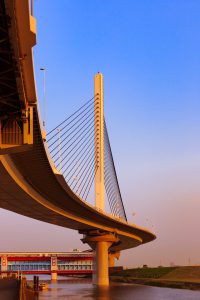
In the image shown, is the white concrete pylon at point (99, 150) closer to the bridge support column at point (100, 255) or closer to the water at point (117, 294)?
the water at point (117, 294)

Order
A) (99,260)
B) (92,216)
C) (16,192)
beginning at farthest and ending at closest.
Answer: (99,260) → (92,216) → (16,192)

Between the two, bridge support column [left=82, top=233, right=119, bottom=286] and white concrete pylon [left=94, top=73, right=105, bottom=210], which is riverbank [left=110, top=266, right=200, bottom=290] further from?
white concrete pylon [left=94, top=73, right=105, bottom=210]

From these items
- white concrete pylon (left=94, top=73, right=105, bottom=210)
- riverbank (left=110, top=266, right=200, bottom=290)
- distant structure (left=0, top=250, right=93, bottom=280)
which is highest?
Answer: white concrete pylon (left=94, top=73, right=105, bottom=210)

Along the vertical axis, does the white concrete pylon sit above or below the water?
above

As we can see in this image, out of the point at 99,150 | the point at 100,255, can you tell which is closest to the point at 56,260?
the point at 100,255

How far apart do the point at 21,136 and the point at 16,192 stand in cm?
1950

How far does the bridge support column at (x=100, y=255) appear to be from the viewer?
76500 mm

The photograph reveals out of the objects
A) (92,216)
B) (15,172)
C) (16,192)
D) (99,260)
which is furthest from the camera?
(99,260)

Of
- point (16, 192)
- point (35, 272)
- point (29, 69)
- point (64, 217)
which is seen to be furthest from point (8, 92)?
point (35, 272)

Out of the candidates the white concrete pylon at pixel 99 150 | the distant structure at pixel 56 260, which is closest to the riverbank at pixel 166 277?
the white concrete pylon at pixel 99 150

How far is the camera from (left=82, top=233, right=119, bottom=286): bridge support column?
76500mm

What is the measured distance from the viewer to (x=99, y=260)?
77.2m

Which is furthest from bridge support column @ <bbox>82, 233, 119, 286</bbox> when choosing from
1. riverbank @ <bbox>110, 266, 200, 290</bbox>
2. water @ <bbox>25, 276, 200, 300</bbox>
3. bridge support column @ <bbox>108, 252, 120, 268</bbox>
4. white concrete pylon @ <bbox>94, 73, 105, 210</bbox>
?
bridge support column @ <bbox>108, 252, 120, 268</bbox>

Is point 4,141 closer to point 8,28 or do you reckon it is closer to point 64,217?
point 8,28
